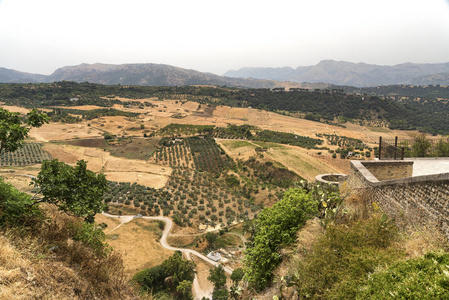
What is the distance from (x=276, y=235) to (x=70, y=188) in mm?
7645

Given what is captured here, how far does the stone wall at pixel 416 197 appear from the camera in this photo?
5762 millimetres

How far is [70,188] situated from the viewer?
7.95 metres

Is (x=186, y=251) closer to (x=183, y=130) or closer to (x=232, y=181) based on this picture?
(x=232, y=181)

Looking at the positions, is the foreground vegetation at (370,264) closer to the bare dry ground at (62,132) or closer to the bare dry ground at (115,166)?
the bare dry ground at (115,166)

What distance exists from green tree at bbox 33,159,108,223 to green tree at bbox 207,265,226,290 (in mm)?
14652

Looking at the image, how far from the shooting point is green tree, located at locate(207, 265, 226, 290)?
65.5ft

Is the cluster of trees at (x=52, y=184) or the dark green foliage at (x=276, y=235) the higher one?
the cluster of trees at (x=52, y=184)

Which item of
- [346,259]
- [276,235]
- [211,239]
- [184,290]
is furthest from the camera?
[211,239]

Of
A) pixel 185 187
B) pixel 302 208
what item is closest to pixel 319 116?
pixel 185 187

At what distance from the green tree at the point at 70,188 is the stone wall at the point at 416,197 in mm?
9683

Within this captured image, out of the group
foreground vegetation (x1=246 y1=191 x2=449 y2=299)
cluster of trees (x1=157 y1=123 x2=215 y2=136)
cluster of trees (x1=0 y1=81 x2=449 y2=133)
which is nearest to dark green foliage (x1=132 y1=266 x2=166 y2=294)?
foreground vegetation (x1=246 y1=191 x2=449 y2=299)

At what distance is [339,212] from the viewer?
30.1 ft

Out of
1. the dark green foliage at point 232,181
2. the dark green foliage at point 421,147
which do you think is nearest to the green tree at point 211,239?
the dark green foliage at point 232,181

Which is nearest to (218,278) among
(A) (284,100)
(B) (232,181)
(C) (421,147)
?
(B) (232,181)
